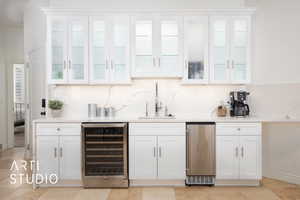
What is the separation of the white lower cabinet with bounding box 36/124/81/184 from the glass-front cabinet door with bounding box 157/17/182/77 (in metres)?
1.50

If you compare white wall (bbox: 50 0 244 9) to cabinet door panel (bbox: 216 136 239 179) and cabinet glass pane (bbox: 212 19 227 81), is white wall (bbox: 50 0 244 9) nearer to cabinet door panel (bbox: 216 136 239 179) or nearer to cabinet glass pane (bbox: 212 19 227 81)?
cabinet glass pane (bbox: 212 19 227 81)

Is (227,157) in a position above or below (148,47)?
below

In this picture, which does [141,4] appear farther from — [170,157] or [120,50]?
[170,157]

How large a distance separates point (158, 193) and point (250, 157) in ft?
4.38

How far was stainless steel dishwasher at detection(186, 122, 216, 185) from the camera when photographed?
3666 millimetres

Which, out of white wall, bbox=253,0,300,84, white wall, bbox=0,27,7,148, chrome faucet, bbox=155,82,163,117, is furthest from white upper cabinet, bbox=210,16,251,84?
white wall, bbox=0,27,7,148

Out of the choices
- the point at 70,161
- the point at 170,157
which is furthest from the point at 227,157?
the point at 70,161

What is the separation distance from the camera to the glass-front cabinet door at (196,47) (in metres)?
3.97

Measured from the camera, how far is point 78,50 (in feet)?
13.1

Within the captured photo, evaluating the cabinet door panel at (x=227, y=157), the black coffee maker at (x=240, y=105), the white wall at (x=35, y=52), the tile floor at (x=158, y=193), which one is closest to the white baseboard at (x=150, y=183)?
the tile floor at (x=158, y=193)

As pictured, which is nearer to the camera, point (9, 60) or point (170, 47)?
point (170, 47)

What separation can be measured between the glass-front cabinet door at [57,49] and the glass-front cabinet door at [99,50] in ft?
1.28

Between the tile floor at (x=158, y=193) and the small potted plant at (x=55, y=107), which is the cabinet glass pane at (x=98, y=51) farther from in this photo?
the tile floor at (x=158, y=193)

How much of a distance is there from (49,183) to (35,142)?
0.59 meters
